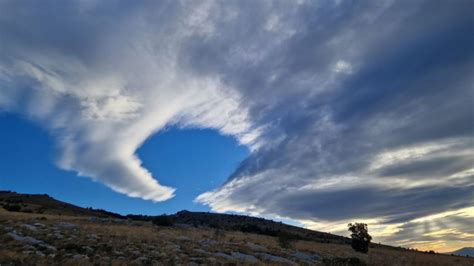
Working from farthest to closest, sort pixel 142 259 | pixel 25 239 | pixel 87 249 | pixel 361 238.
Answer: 1. pixel 361 238
2. pixel 25 239
3. pixel 87 249
4. pixel 142 259

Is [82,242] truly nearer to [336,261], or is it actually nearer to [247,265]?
[247,265]

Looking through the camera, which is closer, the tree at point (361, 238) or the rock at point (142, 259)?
the rock at point (142, 259)

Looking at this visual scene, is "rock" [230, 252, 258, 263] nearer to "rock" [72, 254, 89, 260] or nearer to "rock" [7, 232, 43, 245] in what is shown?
"rock" [72, 254, 89, 260]

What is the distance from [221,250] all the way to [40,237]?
1398cm

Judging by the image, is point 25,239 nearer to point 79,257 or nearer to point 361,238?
point 79,257

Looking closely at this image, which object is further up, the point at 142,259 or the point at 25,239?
the point at 25,239

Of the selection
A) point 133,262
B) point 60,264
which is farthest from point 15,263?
point 133,262

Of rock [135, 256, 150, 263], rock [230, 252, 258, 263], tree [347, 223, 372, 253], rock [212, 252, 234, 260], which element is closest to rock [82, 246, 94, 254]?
rock [135, 256, 150, 263]

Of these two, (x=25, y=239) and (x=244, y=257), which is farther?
(x=244, y=257)

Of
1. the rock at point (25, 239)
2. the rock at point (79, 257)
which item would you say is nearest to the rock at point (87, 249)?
the rock at point (79, 257)

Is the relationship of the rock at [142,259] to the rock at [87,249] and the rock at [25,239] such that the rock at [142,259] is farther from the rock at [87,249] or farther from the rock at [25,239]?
the rock at [25,239]

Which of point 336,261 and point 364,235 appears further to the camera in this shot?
point 364,235

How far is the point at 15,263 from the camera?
58.6 ft

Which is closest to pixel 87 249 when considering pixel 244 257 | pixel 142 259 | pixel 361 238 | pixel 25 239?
pixel 142 259
